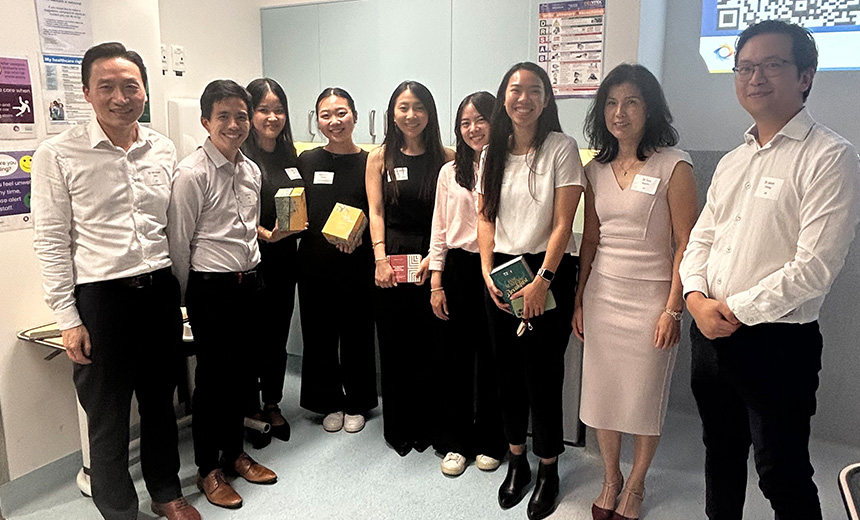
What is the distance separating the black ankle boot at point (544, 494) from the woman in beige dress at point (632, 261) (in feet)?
0.58

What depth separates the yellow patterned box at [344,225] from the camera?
2592 millimetres

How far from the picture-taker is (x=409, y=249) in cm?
259

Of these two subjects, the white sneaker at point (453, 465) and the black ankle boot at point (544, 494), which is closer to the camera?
the black ankle boot at point (544, 494)

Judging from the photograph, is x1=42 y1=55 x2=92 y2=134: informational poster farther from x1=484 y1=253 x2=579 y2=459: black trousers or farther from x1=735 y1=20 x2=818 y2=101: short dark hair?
x1=735 y1=20 x2=818 y2=101: short dark hair

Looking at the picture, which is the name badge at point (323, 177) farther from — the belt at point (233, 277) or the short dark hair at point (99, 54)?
the short dark hair at point (99, 54)

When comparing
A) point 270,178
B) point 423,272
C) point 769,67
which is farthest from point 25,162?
point 769,67

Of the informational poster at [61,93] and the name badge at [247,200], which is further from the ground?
the informational poster at [61,93]

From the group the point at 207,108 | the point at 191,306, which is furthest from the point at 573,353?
the point at 207,108

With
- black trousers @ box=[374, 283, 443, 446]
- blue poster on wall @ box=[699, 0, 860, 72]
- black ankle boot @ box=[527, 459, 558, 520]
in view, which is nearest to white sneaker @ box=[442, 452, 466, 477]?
black trousers @ box=[374, 283, 443, 446]

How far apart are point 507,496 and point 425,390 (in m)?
0.57

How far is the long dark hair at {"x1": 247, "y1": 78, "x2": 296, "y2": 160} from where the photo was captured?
2.61m

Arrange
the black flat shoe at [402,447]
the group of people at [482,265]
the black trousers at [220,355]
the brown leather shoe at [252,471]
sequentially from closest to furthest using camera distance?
the group of people at [482,265] < the black trousers at [220,355] < the brown leather shoe at [252,471] < the black flat shoe at [402,447]

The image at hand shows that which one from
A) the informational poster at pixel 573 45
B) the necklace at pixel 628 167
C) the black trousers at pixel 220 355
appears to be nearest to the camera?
the necklace at pixel 628 167

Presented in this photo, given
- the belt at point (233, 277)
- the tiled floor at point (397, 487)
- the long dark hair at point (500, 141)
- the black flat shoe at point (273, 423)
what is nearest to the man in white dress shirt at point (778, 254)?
the long dark hair at point (500, 141)
